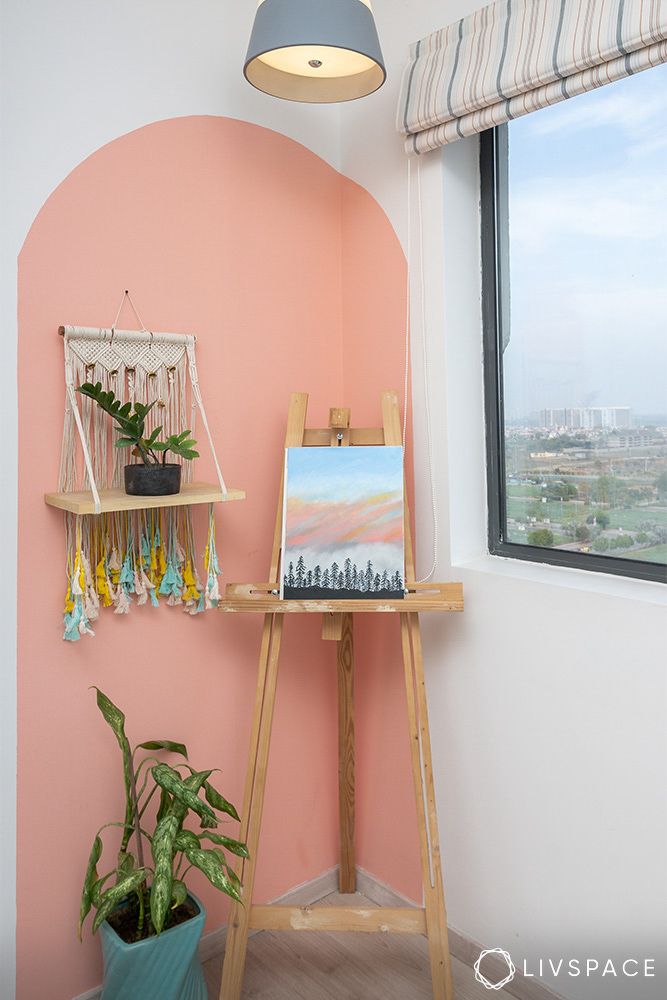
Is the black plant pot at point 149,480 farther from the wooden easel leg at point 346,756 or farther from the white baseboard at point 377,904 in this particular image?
the white baseboard at point 377,904

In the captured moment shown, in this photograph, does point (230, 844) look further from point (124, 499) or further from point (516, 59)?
point (516, 59)

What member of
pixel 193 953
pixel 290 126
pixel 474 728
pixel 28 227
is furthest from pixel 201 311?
→ pixel 193 953

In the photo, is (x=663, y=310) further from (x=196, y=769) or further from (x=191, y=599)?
(x=196, y=769)

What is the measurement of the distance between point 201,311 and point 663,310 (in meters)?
1.09

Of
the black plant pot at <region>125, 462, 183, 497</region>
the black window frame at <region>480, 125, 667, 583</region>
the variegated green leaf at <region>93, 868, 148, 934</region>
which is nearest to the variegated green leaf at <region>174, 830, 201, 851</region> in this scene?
the variegated green leaf at <region>93, 868, 148, 934</region>

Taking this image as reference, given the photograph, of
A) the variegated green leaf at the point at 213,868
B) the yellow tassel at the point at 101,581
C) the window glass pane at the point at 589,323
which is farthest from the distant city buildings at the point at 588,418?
the variegated green leaf at the point at 213,868

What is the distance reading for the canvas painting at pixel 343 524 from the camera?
1.86m

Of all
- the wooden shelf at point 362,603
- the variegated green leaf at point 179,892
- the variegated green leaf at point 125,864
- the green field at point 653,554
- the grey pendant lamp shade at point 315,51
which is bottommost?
the variegated green leaf at point 179,892

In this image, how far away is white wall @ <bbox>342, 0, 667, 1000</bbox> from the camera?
5.43ft

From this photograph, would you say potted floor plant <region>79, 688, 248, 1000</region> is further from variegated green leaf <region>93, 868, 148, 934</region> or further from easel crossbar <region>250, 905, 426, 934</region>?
easel crossbar <region>250, 905, 426, 934</region>

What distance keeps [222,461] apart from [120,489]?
1.06 ft

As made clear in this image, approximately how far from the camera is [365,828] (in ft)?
→ 7.63

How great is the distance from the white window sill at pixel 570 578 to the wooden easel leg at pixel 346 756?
16.0 inches

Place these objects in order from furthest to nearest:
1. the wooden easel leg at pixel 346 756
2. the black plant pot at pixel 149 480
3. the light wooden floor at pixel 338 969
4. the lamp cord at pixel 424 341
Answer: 1. the wooden easel leg at pixel 346 756
2. the lamp cord at pixel 424 341
3. the light wooden floor at pixel 338 969
4. the black plant pot at pixel 149 480
